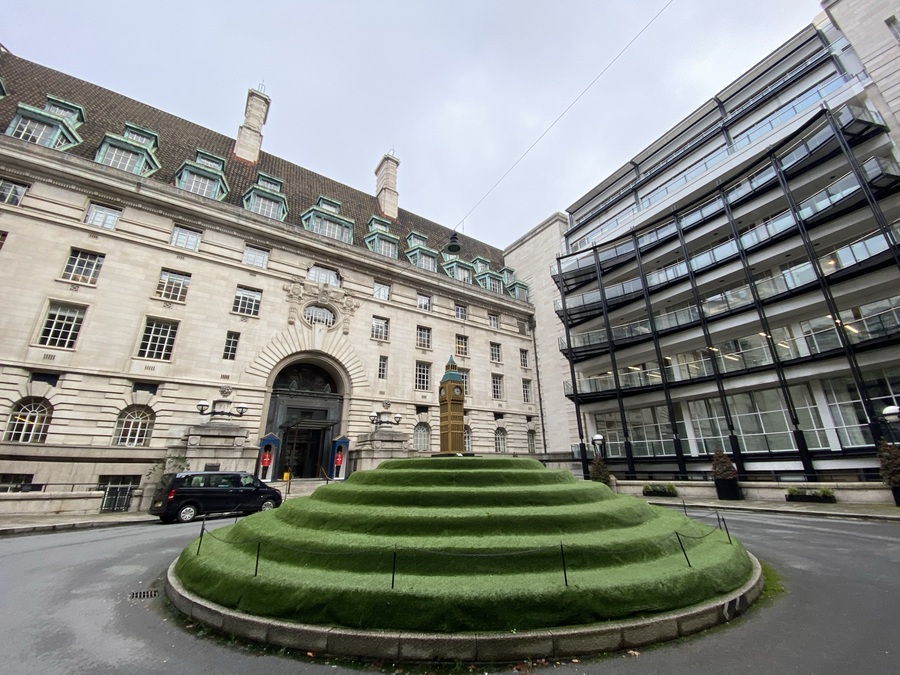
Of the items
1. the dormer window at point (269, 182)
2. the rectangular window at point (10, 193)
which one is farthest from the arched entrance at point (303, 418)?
the rectangular window at point (10, 193)

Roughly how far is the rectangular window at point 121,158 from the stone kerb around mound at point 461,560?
22721 millimetres

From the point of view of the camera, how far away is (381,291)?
2841 cm

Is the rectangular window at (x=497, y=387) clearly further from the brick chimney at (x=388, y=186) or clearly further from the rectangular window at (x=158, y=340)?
the rectangular window at (x=158, y=340)

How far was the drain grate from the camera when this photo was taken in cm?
646

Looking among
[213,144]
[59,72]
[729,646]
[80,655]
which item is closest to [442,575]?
[729,646]

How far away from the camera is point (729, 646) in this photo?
4.77 meters

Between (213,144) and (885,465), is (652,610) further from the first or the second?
(213,144)

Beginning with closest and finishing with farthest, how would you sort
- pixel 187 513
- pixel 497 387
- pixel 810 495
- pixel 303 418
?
pixel 187 513 < pixel 810 495 < pixel 303 418 < pixel 497 387

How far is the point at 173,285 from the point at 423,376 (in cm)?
1684

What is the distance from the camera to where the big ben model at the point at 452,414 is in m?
13.8

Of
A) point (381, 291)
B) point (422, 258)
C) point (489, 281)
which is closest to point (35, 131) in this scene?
point (381, 291)

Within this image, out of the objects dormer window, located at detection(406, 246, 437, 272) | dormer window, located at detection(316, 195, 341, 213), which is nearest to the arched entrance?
dormer window, located at detection(316, 195, 341, 213)

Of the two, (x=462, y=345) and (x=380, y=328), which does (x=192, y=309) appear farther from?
(x=462, y=345)

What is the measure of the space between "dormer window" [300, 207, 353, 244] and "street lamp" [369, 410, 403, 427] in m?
12.7
